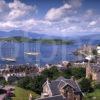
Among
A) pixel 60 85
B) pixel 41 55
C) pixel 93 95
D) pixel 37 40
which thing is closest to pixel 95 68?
pixel 93 95

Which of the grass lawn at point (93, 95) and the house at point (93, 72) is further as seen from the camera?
→ the house at point (93, 72)

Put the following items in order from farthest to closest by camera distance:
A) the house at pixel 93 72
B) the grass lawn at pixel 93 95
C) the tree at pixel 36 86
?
the house at pixel 93 72, the tree at pixel 36 86, the grass lawn at pixel 93 95

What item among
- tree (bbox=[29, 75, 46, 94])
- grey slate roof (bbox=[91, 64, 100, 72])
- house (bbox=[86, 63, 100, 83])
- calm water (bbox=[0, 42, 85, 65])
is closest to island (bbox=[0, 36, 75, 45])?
calm water (bbox=[0, 42, 85, 65])

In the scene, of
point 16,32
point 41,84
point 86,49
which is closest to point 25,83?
point 41,84

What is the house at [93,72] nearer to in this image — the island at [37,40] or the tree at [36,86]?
the tree at [36,86]

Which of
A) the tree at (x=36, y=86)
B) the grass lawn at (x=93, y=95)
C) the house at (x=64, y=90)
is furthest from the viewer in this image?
the tree at (x=36, y=86)

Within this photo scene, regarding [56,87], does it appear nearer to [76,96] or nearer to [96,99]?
[76,96]

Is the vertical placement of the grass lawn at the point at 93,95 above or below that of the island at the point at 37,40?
below

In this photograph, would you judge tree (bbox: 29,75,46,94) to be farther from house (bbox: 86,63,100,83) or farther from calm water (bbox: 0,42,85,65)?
calm water (bbox: 0,42,85,65)

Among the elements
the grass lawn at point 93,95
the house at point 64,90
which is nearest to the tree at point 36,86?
the house at point 64,90

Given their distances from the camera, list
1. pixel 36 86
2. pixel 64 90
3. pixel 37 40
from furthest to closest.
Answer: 1. pixel 37 40
2. pixel 36 86
3. pixel 64 90

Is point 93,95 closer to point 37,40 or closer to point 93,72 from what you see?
point 93,72

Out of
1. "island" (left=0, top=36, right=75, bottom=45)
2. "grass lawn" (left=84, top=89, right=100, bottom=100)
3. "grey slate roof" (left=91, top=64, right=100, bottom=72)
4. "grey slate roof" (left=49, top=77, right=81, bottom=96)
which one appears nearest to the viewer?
"grey slate roof" (left=49, top=77, right=81, bottom=96)
